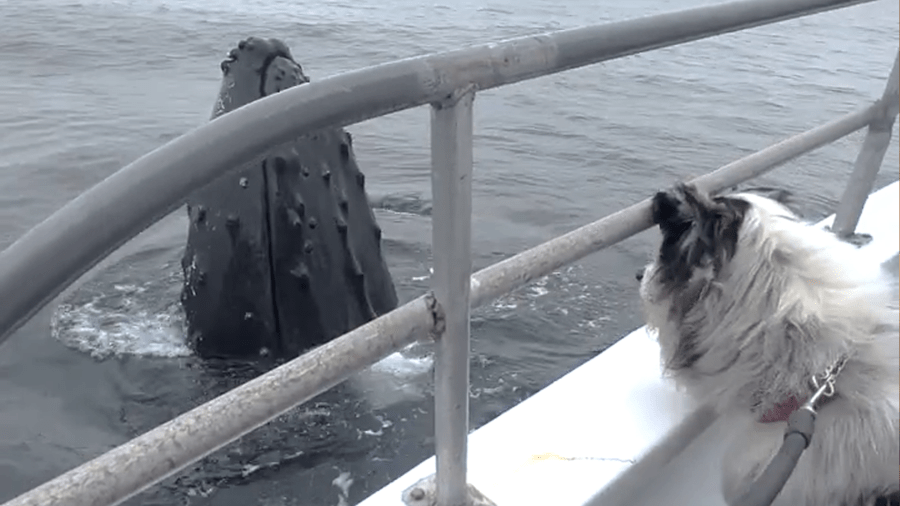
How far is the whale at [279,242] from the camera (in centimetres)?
322

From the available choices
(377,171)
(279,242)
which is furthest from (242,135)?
(377,171)

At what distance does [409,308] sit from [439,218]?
0.15 metres

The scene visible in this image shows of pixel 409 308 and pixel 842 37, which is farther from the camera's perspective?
pixel 842 37

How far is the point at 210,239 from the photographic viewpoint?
3312 mm

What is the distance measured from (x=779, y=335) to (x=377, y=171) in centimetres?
701

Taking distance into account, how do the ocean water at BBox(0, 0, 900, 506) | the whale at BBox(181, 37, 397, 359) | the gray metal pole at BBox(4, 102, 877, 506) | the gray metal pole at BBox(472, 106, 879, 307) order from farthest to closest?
the ocean water at BBox(0, 0, 900, 506)
the whale at BBox(181, 37, 397, 359)
the gray metal pole at BBox(472, 106, 879, 307)
the gray metal pole at BBox(4, 102, 877, 506)

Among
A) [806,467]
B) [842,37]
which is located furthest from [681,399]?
[842,37]

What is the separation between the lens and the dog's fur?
210 cm

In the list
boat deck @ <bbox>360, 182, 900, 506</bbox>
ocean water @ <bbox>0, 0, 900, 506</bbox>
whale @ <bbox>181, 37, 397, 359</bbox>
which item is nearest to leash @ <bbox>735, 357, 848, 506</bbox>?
boat deck @ <bbox>360, 182, 900, 506</bbox>

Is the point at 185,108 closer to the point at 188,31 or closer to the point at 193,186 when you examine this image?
the point at 188,31

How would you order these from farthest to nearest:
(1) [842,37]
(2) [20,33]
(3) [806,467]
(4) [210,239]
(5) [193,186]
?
(1) [842,37], (2) [20,33], (4) [210,239], (3) [806,467], (5) [193,186]

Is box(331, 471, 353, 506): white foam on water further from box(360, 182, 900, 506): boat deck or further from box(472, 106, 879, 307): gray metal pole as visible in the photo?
box(472, 106, 879, 307): gray metal pole

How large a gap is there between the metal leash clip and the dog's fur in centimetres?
2

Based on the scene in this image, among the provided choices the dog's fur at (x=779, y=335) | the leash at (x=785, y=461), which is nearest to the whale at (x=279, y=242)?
the dog's fur at (x=779, y=335)
